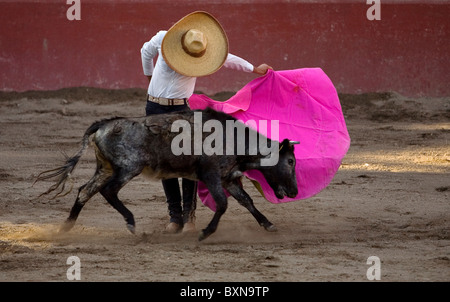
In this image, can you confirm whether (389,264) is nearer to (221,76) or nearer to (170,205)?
(170,205)

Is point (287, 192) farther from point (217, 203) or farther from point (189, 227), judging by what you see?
point (189, 227)

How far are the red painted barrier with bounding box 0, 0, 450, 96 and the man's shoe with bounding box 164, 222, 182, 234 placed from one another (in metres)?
6.43

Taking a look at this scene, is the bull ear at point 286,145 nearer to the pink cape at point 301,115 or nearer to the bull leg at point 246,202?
the pink cape at point 301,115

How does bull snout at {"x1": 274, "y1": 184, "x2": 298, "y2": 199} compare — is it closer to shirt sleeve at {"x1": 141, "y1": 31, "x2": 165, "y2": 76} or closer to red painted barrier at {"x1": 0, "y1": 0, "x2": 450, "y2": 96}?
shirt sleeve at {"x1": 141, "y1": 31, "x2": 165, "y2": 76}

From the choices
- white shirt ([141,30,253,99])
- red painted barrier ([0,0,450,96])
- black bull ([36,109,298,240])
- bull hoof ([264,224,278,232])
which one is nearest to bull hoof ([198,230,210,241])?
black bull ([36,109,298,240])

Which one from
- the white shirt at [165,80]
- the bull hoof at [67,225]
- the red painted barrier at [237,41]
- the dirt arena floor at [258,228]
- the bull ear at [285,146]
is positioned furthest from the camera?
→ the red painted barrier at [237,41]

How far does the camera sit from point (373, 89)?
40.5 feet

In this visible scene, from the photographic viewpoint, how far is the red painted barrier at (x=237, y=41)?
1221 cm

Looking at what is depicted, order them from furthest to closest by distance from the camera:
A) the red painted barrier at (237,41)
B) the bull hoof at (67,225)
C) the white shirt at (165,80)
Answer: the red painted barrier at (237,41) → the white shirt at (165,80) → the bull hoof at (67,225)

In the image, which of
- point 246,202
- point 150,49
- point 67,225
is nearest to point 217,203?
point 246,202

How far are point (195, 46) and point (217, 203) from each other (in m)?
1.15

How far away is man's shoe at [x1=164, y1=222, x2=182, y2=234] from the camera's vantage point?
608 centimetres

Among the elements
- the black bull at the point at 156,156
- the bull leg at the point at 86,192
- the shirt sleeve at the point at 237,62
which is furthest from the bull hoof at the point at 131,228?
the shirt sleeve at the point at 237,62

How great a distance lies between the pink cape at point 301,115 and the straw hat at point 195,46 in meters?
0.47
